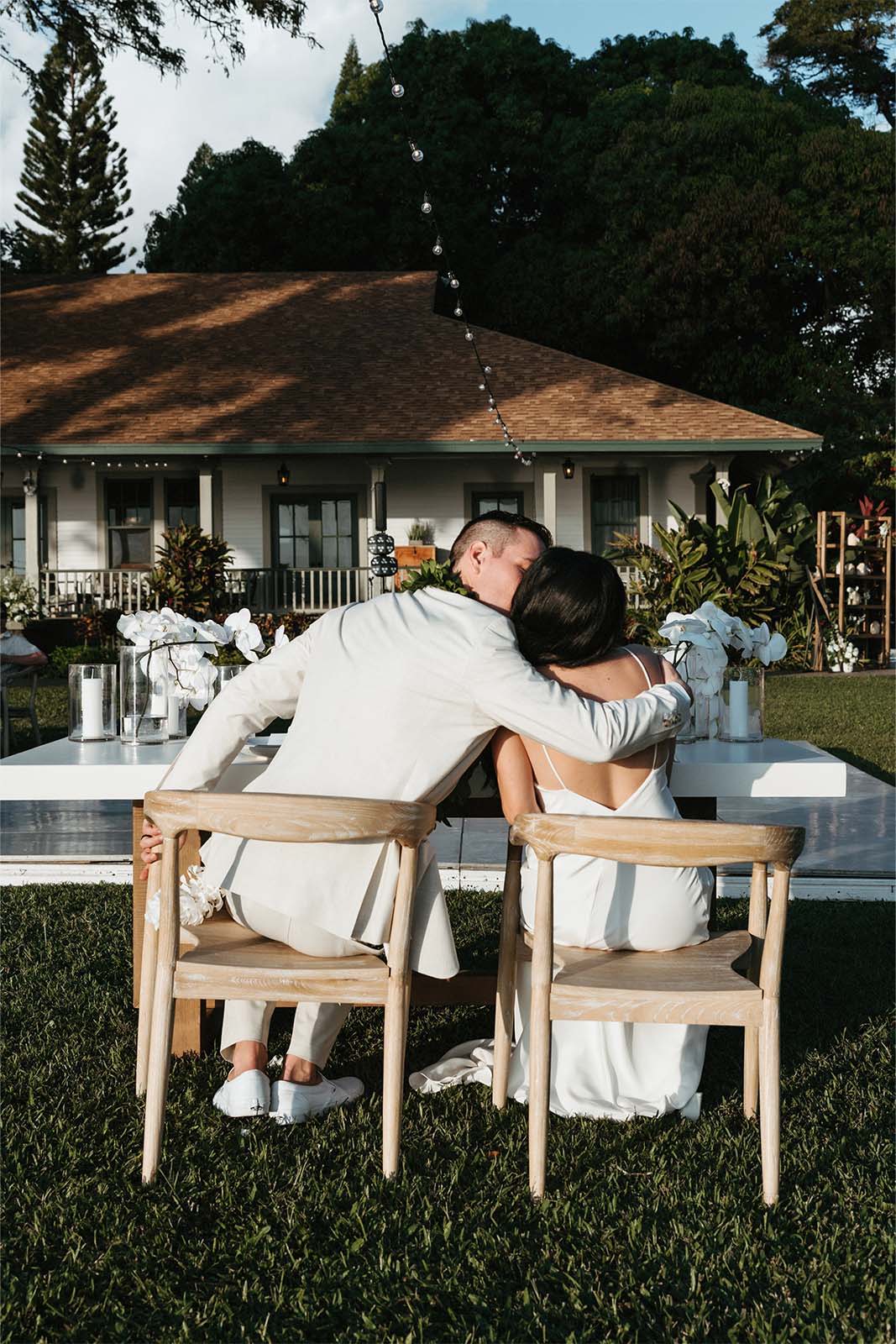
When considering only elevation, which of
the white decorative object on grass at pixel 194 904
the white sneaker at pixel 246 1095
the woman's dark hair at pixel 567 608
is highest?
the woman's dark hair at pixel 567 608

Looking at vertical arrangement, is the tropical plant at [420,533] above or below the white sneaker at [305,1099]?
above

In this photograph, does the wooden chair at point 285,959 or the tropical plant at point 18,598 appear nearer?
the wooden chair at point 285,959

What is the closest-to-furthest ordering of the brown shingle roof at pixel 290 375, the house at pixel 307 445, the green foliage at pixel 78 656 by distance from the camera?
the green foliage at pixel 78 656 < the house at pixel 307 445 < the brown shingle roof at pixel 290 375

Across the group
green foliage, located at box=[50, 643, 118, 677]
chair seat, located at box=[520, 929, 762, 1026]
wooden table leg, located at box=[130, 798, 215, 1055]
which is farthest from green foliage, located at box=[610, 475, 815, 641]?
chair seat, located at box=[520, 929, 762, 1026]

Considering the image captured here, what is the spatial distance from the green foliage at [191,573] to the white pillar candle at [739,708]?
13.5m

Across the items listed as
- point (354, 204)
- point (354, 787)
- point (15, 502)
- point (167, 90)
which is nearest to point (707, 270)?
point (354, 204)

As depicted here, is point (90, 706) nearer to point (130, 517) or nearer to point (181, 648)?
point (181, 648)

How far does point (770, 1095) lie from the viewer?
2.97 metres

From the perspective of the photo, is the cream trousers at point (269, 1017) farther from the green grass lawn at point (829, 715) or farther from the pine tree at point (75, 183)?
the pine tree at point (75, 183)

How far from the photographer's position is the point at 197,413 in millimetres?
18562

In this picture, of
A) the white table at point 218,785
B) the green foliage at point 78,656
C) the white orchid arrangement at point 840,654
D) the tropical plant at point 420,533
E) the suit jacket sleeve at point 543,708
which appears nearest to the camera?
the suit jacket sleeve at point 543,708

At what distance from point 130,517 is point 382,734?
1697 centimetres

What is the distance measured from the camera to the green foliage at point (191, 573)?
56.7ft

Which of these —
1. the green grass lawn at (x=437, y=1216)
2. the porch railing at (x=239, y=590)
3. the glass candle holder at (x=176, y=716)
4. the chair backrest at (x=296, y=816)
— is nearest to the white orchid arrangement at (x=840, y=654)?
the porch railing at (x=239, y=590)
